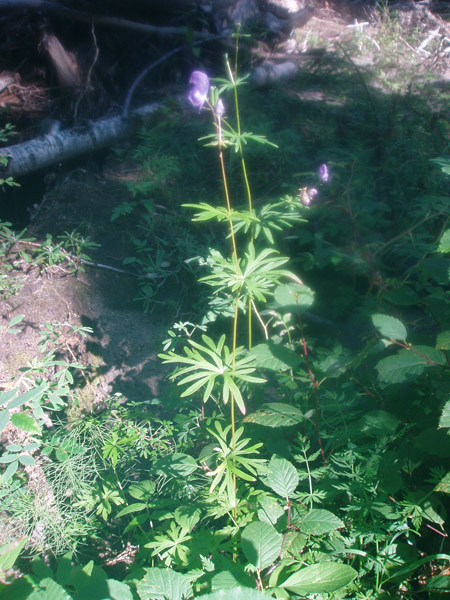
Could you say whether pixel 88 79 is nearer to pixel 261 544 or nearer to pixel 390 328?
pixel 390 328

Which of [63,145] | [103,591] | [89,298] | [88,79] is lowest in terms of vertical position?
[89,298]

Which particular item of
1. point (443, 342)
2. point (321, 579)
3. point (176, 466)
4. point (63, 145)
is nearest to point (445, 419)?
point (443, 342)

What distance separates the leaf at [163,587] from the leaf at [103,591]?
4 cm

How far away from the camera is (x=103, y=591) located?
1026mm

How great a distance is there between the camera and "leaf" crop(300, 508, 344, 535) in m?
1.30

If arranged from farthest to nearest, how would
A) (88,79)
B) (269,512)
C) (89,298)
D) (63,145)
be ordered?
(88,79)
(63,145)
(89,298)
(269,512)

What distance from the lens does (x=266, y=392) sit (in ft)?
8.55

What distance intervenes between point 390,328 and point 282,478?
74 centimetres

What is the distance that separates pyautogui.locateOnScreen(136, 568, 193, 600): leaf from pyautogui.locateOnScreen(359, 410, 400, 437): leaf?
839mm

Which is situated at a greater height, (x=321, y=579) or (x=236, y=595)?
(x=236, y=595)

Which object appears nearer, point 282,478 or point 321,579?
point 321,579

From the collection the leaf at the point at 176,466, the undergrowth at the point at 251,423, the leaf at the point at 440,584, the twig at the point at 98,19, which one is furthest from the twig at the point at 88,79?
the leaf at the point at 440,584

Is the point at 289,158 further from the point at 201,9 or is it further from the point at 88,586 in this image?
the point at 88,586

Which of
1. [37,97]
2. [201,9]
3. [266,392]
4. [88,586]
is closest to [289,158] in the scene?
[266,392]
